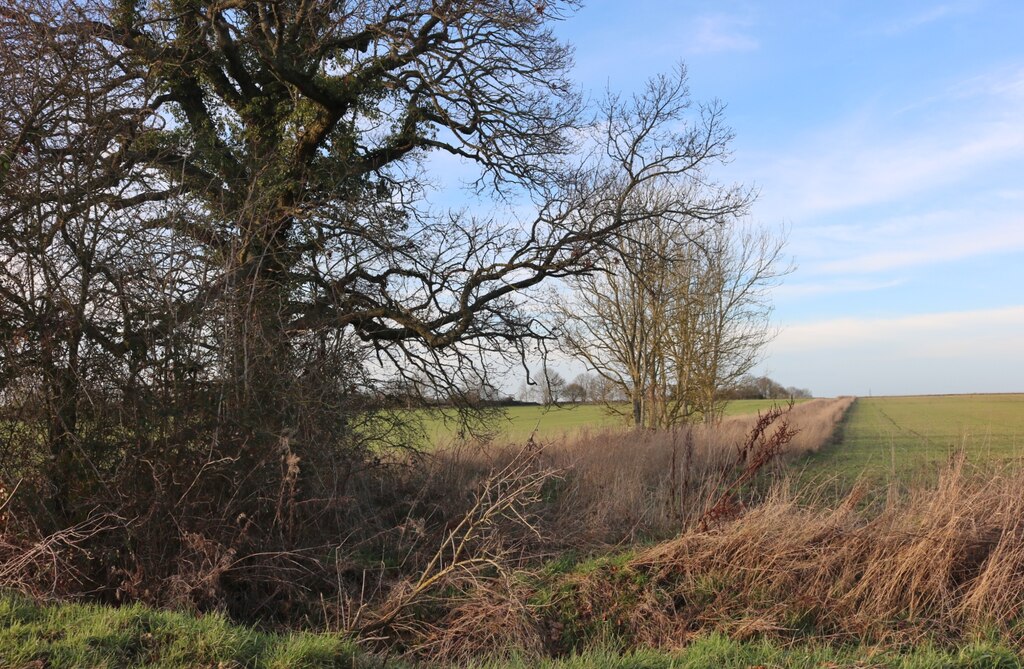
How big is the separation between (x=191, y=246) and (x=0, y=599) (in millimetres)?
3977

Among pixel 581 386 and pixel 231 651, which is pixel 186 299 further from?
pixel 581 386

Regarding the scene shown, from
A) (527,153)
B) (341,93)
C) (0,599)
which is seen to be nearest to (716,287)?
(527,153)

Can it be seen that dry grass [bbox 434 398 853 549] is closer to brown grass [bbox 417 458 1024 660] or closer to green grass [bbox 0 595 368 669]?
brown grass [bbox 417 458 1024 660]

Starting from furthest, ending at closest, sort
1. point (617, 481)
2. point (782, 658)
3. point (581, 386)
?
1. point (581, 386)
2. point (617, 481)
3. point (782, 658)

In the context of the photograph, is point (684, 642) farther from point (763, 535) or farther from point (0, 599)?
point (0, 599)

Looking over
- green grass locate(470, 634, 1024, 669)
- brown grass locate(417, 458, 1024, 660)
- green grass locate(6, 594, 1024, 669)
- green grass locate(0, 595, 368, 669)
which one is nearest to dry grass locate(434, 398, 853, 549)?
brown grass locate(417, 458, 1024, 660)

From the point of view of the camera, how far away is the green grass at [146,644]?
4.95 metres

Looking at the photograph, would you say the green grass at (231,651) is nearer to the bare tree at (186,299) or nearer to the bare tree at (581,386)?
the bare tree at (186,299)

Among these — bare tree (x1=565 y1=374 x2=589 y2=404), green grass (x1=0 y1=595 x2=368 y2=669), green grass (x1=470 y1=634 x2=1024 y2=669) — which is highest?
bare tree (x1=565 y1=374 x2=589 y2=404)

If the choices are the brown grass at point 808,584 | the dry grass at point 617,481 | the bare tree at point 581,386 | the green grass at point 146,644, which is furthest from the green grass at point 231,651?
the bare tree at point 581,386

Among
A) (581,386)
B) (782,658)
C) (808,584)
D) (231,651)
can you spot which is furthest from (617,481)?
(581,386)

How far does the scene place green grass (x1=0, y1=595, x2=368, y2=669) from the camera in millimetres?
4953

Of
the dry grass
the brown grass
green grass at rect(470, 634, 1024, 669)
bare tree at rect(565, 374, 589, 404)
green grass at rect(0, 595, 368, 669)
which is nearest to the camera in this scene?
green grass at rect(0, 595, 368, 669)

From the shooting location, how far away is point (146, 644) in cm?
533
